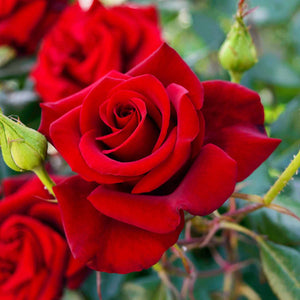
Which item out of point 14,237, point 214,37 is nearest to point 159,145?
point 14,237

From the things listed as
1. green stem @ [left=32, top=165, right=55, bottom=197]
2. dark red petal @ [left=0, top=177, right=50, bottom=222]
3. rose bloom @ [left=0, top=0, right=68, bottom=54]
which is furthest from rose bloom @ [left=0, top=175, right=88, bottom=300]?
rose bloom @ [left=0, top=0, right=68, bottom=54]

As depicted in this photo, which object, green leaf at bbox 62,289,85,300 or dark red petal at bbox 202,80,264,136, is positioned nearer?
dark red petal at bbox 202,80,264,136

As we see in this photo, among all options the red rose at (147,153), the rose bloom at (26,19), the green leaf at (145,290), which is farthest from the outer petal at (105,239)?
the rose bloom at (26,19)

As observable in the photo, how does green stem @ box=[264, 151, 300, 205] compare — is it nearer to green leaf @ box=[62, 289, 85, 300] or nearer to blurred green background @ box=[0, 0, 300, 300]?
blurred green background @ box=[0, 0, 300, 300]

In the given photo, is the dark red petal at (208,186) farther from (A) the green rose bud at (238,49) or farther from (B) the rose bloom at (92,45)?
(B) the rose bloom at (92,45)

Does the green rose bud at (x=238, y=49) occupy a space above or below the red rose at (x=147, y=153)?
above

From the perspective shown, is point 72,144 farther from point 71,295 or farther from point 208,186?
point 71,295

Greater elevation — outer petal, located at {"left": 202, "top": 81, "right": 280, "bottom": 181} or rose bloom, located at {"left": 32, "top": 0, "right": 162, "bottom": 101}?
outer petal, located at {"left": 202, "top": 81, "right": 280, "bottom": 181}
